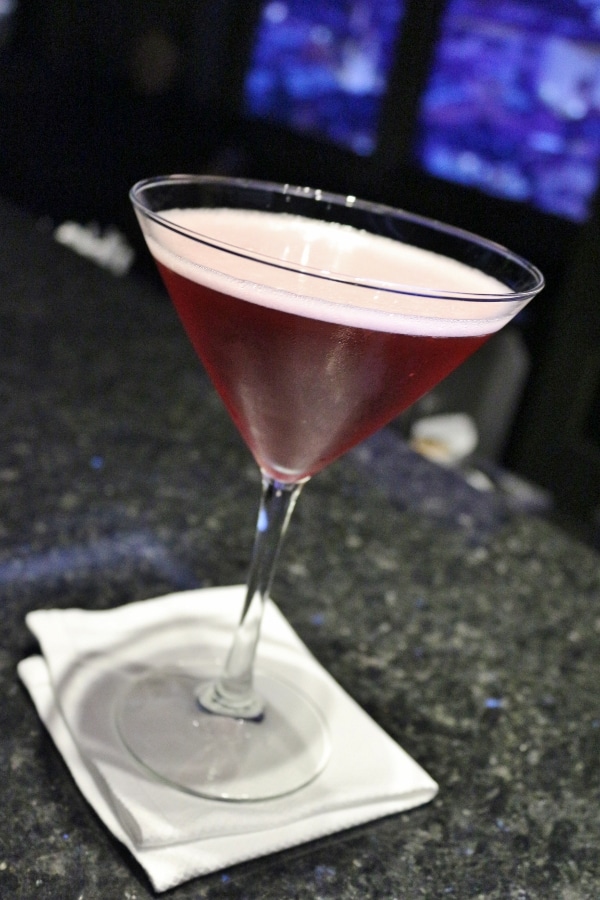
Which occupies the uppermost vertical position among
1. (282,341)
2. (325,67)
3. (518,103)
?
(282,341)

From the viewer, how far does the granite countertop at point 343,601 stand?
477 mm

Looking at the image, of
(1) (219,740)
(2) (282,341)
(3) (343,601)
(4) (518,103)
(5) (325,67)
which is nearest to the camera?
(2) (282,341)

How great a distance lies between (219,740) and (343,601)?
7.4 inches

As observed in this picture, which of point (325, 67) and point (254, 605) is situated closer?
point (254, 605)

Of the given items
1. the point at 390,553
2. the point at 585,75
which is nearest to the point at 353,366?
the point at 390,553

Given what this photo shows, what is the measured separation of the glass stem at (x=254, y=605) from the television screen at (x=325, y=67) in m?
3.44

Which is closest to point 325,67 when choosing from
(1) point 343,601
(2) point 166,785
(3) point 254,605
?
(1) point 343,601

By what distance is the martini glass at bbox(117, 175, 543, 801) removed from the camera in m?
0.43

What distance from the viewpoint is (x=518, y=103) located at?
11.1ft

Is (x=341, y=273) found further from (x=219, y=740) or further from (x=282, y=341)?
(x=219, y=740)

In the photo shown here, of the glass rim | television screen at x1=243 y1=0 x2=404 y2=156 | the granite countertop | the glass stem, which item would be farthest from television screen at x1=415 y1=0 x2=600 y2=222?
the glass stem

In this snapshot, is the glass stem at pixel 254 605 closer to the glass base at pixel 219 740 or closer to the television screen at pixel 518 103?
the glass base at pixel 219 740

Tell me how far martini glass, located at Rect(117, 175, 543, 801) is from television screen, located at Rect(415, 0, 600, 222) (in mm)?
2762

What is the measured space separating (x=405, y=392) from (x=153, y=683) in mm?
251
